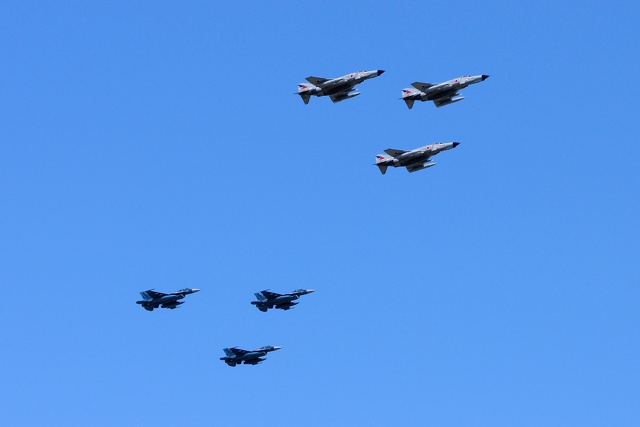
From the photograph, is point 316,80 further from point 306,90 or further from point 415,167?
point 415,167

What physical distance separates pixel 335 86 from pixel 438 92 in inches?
587

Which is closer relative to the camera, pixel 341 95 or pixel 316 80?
pixel 316 80

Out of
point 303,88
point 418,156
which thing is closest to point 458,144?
point 418,156

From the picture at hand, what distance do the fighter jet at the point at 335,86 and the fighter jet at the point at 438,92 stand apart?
6630 millimetres

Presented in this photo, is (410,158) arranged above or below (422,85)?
below

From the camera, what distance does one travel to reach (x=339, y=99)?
643 feet

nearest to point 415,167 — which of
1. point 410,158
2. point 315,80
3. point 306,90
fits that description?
point 410,158

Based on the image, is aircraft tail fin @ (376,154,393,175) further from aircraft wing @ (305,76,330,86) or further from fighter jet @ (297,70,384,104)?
aircraft wing @ (305,76,330,86)

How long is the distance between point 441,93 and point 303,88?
20021mm

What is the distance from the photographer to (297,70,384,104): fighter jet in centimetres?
19375

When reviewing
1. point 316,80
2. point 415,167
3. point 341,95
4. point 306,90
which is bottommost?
point 415,167

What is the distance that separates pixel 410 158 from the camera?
19425 cm

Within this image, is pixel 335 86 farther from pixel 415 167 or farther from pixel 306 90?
pixel 415 167

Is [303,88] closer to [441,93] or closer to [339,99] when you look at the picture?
[339,99]
